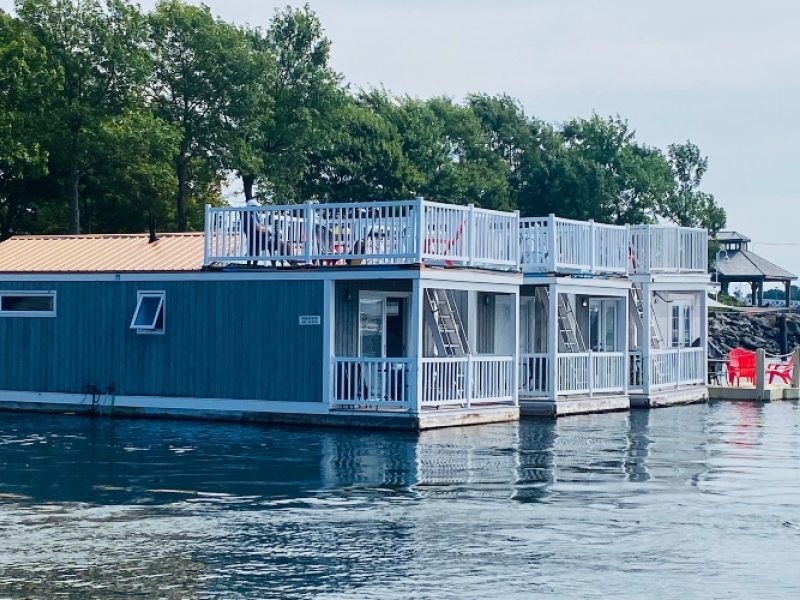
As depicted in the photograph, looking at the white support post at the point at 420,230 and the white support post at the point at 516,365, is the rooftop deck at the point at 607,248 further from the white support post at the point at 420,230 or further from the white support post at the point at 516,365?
the white support post at the point at 420,230

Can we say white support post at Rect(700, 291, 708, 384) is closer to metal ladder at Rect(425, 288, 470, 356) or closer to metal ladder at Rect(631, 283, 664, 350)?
metal ladder at Rect(631, 283, 664, 350)

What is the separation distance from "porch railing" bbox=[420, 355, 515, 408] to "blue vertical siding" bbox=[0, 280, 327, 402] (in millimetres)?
2223

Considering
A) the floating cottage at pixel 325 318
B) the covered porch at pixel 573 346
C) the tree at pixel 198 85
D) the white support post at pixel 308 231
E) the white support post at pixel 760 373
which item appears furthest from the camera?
the tree at pixel 198 85

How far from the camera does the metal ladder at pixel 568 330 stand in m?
33.3

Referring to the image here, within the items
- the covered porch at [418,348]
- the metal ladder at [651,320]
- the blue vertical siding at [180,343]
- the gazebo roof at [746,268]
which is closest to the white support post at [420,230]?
the covered porch at [418,348]

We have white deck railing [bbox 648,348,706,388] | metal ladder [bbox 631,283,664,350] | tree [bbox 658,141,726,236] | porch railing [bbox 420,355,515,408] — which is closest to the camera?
porch railing [bbox 420,355,515,408]

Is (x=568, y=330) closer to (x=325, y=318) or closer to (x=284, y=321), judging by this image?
(x=325, y=318)

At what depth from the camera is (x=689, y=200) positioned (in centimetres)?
9844

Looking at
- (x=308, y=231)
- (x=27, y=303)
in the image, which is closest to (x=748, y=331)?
(x=27, y=303)

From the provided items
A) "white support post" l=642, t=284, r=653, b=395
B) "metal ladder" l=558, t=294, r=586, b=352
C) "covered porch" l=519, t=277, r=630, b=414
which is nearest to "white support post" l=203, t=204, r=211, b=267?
"covered porch" l=519, t=277, r=630, b=414

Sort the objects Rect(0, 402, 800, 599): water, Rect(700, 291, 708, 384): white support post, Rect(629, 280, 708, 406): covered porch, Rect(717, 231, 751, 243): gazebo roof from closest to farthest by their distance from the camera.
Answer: Rect(0, 402, 800, 599): water → Rect(629, 280, 708, 406): covered porch → Rect(700, 291, 708, 384): white support post → Rect(717, 231, 751, 243): gazebo roof

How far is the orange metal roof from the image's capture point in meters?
30.8

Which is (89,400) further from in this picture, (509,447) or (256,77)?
(256,77)

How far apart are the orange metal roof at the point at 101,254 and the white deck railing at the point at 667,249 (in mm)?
10701
